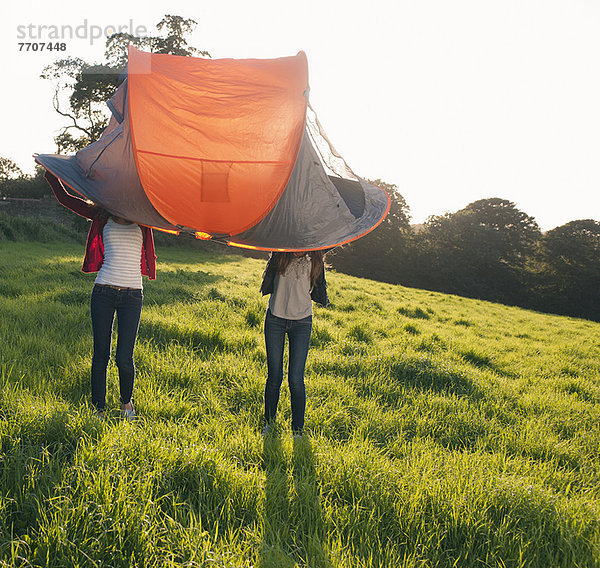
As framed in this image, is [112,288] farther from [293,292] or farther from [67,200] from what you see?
[293,292]

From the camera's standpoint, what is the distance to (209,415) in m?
3.37

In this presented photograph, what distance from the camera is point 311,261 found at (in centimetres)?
328

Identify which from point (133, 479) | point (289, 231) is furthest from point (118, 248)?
point (133, 479)

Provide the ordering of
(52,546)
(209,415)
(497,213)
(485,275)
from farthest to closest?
(497,213)
(485,275)
(209,415)
(52,546)

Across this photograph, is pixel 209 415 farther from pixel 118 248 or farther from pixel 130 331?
pixel 118 248

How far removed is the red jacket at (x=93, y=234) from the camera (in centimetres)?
299

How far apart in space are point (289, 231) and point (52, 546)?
223 cm

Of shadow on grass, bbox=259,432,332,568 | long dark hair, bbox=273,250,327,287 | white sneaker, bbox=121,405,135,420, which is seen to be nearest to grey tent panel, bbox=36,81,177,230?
long dark hair, bbox=273,250,327,287

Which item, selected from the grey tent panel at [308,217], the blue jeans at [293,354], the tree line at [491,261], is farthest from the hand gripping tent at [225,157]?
the tree line at [491,261]

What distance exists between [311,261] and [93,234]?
74.5 inches

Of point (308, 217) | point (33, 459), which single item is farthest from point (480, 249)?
point (33, 459)

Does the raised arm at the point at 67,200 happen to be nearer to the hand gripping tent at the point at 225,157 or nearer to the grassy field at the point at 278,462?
the hand gripping tent at the point at 225,157

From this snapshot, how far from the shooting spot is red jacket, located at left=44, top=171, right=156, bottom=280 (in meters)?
2.99

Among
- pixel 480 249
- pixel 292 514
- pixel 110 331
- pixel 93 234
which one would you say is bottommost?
pixel 292 514
